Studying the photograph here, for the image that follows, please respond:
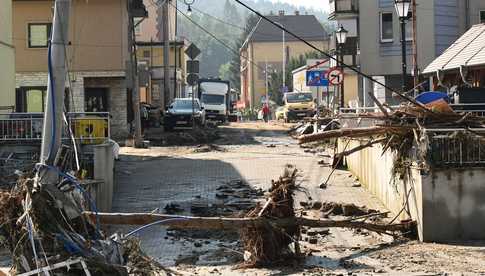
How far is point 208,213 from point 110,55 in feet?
67.6

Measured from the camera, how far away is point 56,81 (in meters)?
8.09

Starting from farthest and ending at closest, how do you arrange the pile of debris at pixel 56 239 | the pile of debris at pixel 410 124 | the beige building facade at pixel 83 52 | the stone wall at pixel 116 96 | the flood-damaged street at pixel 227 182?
1. the stone wall at pixel 116 96
2. the beige building facade at pixel 83 52
3. the pile of debris at pixel 410 124
4. the flood-damaged street at pixel 227 182
5. the pile of debris at pixel 56 239

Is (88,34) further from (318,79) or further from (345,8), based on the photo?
(345,8)

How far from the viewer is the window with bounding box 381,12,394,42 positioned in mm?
40375

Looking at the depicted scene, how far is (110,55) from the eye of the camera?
32.7m

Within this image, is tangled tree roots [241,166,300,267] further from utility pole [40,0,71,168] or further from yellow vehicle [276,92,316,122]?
yellow vehicle [276,92,316,122]

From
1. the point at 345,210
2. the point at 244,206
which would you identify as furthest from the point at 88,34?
the point at 345,210

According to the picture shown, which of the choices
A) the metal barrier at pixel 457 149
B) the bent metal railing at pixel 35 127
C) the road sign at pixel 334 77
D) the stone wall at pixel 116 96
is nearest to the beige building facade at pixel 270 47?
the stone wall at pixel 116 96

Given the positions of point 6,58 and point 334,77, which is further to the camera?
point 334,77

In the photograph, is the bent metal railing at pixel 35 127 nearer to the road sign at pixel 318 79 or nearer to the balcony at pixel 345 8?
the road sign at pixel 318 79

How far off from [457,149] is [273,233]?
3.28m

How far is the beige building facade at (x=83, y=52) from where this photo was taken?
107 ft

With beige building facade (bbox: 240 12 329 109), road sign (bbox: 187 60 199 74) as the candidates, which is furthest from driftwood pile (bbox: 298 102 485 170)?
beige building facade (bbox: 240 12 329 109)

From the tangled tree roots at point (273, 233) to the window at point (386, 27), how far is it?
105ft
